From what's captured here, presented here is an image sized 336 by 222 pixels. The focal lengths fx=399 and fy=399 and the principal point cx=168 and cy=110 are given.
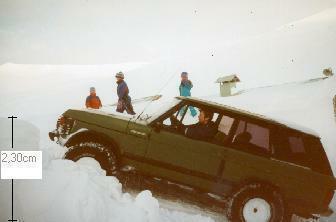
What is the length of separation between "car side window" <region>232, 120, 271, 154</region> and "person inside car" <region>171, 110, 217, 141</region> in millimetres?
368

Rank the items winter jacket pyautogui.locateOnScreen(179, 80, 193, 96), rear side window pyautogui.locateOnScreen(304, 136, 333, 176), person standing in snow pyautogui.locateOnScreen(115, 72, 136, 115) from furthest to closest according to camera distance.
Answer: winter jacket pyautogui.locateOnScreen(179, 80, 193, 96)
person standing in snow pyautogui.locateOnScreen(115, 72, 136, 115)
rear side window pyautogui.locateOnScreen(304, 136, 333, 176)

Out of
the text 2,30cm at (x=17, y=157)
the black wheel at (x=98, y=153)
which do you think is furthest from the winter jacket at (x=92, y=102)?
the text 2,30cm at (x=17, y=157)

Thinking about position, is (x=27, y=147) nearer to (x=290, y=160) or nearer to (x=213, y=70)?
(x=290, y=160)

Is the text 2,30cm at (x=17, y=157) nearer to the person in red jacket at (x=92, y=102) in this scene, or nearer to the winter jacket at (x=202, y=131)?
the winter jacket at (x=202, y=131)

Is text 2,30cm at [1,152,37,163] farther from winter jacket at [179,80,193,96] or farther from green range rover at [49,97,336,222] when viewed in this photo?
winter jacket at [179,80,193,96]

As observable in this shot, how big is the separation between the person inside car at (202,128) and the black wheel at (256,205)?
3.10 feet

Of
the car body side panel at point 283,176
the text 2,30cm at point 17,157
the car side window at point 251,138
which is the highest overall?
the car side window at point 251,138

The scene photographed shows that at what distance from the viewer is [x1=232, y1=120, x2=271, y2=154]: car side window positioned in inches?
237

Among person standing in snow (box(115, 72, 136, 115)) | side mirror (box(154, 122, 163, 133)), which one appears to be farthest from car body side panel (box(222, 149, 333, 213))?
person standing in snow (box(115, 72, 136, 115))

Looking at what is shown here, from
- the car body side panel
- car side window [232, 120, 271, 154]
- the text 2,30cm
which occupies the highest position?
car side window [232, 120, 271, 154]

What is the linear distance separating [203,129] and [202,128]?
0.03m

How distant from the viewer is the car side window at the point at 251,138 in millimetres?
6031

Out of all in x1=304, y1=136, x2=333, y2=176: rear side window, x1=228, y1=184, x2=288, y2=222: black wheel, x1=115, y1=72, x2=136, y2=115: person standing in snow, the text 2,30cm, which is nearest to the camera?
the text 2,30cm

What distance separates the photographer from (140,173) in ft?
19.7
